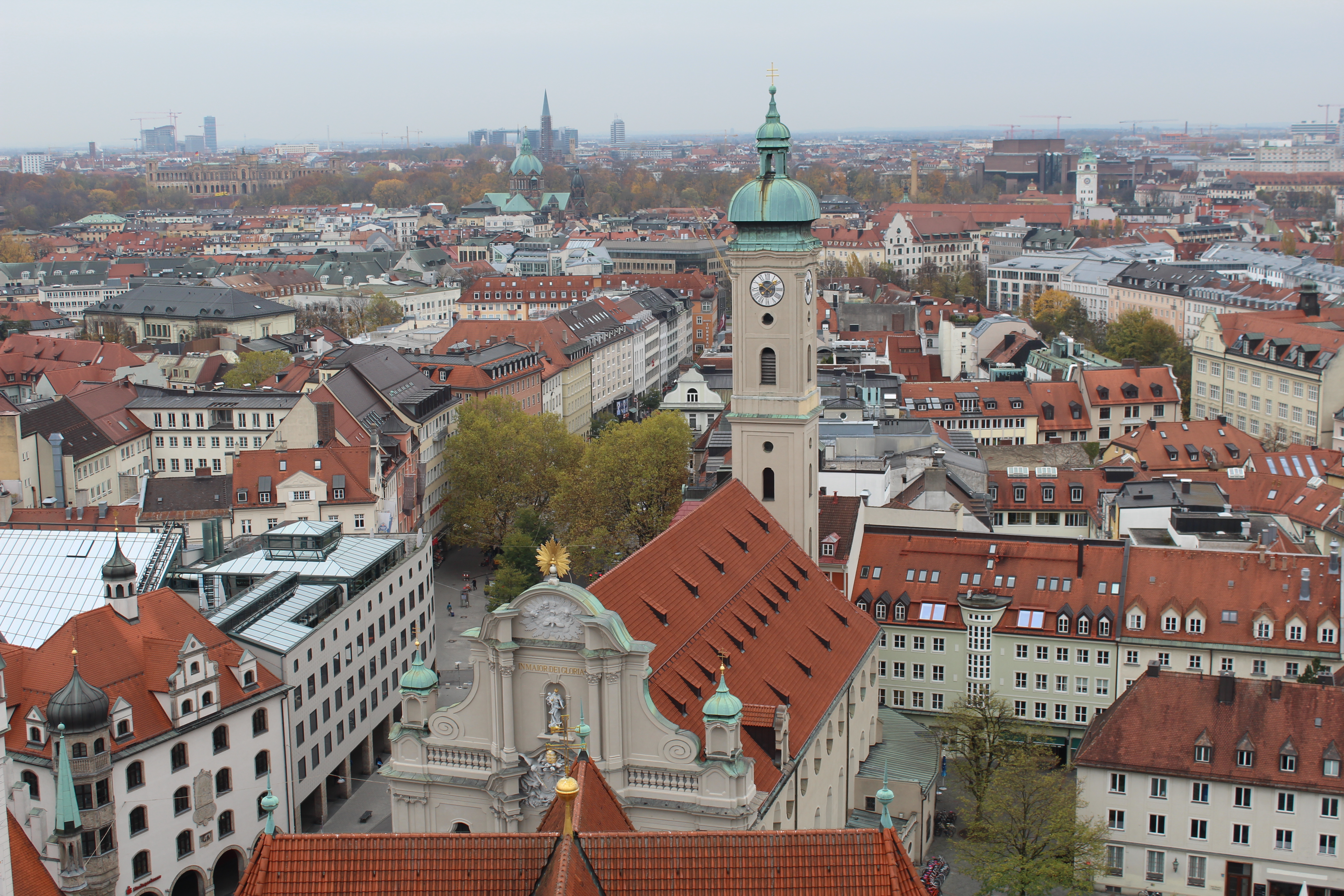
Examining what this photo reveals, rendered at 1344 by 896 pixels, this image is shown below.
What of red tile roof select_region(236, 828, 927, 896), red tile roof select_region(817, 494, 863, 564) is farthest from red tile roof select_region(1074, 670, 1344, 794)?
red tile roof select_region(236, 828, 927, 896)

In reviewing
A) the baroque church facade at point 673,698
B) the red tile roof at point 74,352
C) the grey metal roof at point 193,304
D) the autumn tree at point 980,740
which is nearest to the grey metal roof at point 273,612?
the baroque church facade at point 673,698

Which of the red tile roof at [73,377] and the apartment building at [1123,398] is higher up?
the red tile roof at [73,377]

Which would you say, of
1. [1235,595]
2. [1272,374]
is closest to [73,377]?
[1235,595]

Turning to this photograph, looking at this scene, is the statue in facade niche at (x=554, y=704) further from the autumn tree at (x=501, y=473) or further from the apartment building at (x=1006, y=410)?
the apartment building at (x=1006, y=410)

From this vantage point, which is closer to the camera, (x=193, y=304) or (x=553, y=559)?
(x=553, y=559)

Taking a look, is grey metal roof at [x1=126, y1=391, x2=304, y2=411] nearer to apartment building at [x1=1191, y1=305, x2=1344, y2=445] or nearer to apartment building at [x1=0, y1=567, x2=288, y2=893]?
apartment building at [x1=0, y1=567, x2=288, y2=893]

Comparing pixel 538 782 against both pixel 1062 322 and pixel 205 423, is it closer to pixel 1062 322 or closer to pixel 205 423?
pixel 205 423
